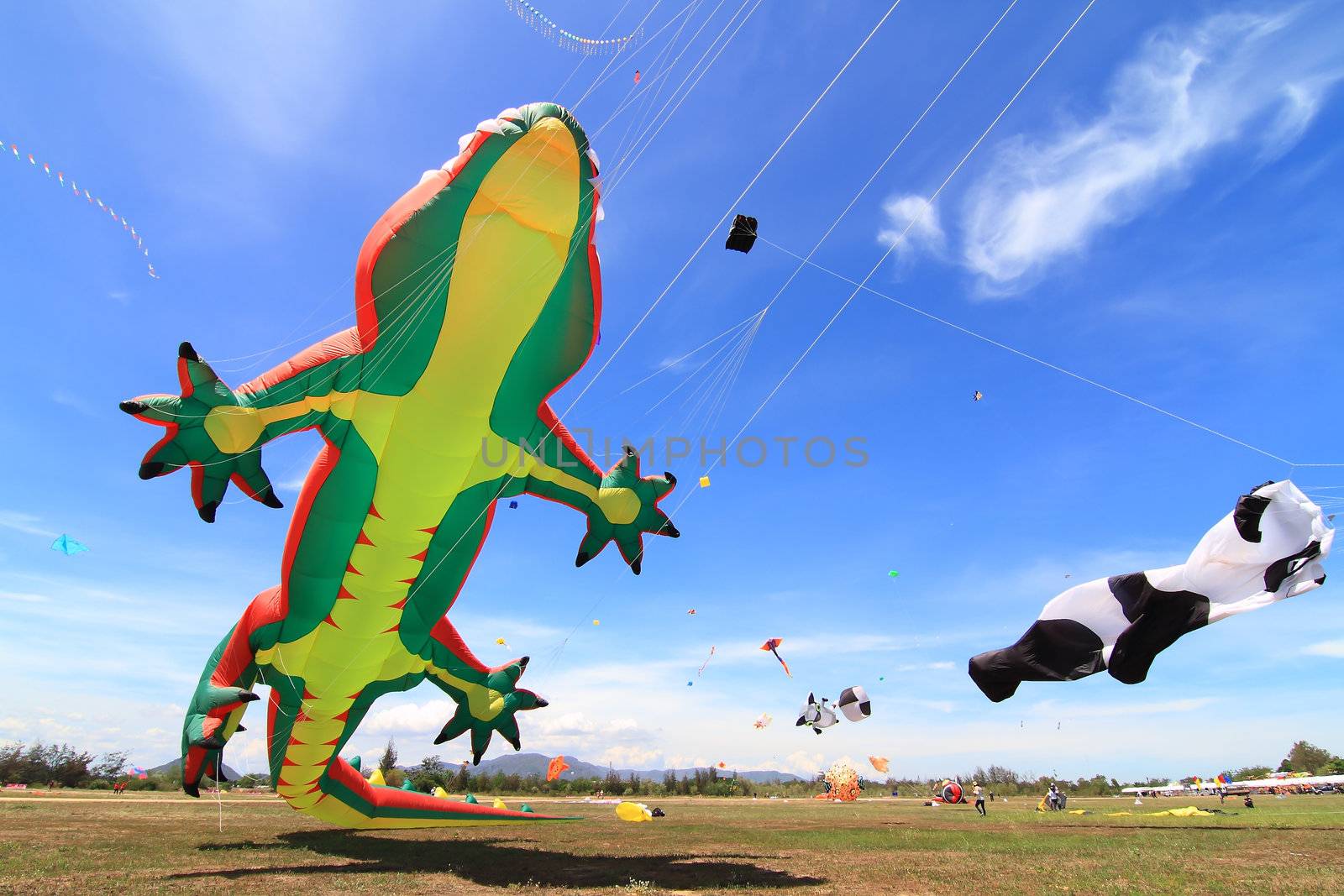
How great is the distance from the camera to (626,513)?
9273 millimetres

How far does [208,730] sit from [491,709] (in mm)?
3759

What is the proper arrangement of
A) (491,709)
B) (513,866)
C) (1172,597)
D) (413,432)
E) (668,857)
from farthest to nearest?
(668,857)
(491,709)
(513,866)
(413,432)
(1172,597)

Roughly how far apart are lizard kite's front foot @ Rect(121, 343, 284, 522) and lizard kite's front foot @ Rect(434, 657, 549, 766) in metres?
4.80

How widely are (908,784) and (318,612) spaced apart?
70905 millimetres

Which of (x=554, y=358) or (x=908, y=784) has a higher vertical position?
(x=554, y=358)

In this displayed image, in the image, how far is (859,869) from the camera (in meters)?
9.73

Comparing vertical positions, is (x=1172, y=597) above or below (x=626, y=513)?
below

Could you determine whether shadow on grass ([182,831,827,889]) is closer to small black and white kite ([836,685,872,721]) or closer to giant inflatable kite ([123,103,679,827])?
giant inflatable kite ([123,103,679,827])

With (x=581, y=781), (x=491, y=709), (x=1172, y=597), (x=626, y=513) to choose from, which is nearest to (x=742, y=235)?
(x=626, y=513)

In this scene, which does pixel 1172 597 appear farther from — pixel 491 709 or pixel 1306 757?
pixel 1306 757

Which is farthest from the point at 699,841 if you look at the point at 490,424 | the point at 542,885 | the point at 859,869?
the point at 490,424

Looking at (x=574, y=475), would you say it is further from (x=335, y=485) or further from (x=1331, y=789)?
(x=1331, y=789)

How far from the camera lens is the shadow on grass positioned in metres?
8.60

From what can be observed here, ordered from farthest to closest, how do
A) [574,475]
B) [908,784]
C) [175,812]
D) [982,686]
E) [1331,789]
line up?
[908,784]
[1331,789]
[175,812]
[574,475]
[982,686]
